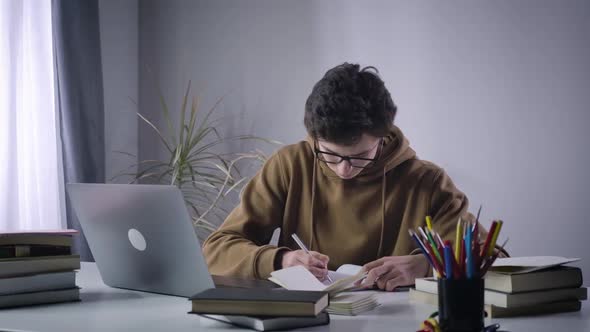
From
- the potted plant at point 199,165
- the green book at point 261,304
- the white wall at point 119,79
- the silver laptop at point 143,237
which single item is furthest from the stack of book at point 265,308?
the white wall at point 119,79

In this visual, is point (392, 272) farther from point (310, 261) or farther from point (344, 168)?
point (344, 168)

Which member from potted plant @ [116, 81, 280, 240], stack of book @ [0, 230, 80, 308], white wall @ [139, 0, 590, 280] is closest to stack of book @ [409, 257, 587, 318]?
stack of book @ [0, 230, 80, 308]

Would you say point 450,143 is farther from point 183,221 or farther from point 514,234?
point 183,221

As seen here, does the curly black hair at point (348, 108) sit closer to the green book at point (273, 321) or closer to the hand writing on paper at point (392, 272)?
the hand writing on paper at point (392, 272)

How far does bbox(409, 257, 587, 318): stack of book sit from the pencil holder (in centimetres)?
25

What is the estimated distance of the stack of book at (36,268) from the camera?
131 cm

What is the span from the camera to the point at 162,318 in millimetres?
1181

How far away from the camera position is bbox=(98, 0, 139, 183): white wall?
3652mm

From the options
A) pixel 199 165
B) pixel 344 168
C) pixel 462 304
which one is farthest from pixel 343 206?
pixel 199 165

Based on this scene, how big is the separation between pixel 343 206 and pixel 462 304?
42.0 inches

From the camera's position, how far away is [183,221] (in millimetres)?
1262

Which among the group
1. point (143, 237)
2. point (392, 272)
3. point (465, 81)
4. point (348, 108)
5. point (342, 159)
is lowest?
point (392, 272)

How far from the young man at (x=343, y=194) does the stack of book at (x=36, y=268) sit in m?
0.47

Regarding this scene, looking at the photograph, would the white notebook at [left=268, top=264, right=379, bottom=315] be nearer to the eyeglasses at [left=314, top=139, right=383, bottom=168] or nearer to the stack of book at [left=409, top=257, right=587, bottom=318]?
the stack of book at [left=409, top=257, right=587, bottom=318]
